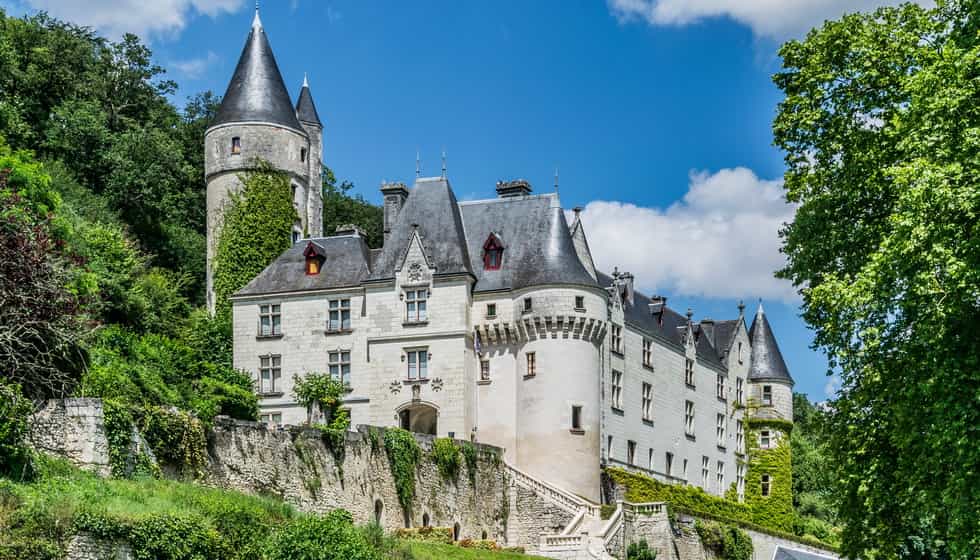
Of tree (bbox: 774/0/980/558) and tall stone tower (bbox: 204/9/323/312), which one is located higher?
tall stone tower (bbox: 204/9/323/312)

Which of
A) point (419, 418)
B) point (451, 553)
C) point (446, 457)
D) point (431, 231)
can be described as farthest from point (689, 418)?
point (451, 553)

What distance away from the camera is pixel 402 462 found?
136ft

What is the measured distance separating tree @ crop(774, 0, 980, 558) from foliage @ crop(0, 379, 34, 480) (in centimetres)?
1466

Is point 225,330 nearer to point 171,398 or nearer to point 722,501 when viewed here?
point 171,398

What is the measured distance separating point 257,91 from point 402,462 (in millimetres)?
19380

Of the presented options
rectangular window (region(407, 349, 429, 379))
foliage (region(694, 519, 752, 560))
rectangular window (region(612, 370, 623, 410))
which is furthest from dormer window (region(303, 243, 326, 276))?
foliage (region(694, 519, 752, 560))

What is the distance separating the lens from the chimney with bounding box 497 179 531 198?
52.0m

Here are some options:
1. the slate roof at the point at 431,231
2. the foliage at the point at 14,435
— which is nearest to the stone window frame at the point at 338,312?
the slate roof at the point at 431,231

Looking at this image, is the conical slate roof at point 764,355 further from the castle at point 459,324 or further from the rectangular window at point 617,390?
the rectangular window at point 617,390

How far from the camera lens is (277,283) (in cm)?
5106

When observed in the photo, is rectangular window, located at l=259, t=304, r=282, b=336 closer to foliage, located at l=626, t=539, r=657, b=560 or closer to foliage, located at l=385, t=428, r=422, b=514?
foliage, located at l=385, t=428, r=422, b=514

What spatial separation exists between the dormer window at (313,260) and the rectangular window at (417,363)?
4.95 meters

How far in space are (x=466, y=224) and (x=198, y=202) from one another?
742 inches

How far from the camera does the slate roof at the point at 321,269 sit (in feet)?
166
